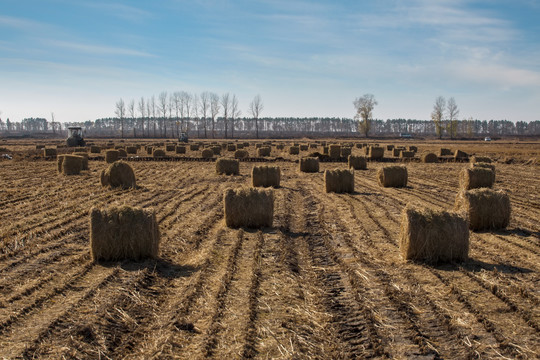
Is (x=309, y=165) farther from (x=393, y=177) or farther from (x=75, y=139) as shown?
(x=75, y=139)

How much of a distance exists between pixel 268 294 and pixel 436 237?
3658 mm

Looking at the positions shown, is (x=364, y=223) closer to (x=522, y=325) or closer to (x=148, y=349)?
(x=522, y=325)

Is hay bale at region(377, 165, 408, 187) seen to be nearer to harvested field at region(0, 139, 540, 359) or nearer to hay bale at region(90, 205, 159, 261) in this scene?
harvested field at region(0, 139, 540, 359)

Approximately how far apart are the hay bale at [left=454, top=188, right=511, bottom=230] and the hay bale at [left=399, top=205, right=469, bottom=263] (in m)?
2.92

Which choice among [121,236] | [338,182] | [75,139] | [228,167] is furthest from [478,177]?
[75,139]

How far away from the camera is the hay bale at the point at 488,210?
11.2 meters

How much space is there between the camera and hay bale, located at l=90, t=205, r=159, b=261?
28.1ft

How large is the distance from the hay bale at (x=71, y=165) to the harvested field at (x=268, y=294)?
12492 mm

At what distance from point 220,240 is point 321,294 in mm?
3845

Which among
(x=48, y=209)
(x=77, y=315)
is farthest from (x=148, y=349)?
(x=48, y=209)

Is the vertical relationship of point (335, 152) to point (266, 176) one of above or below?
above

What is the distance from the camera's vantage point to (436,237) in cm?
850

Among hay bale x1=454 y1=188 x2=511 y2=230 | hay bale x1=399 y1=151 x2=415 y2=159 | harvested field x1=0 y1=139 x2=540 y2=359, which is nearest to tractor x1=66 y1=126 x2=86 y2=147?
hay bale x1=399 y1=151 x2=415 y2=159

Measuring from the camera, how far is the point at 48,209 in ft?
46.1
